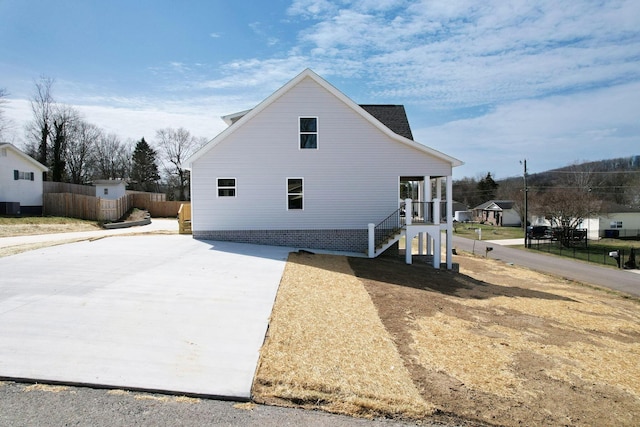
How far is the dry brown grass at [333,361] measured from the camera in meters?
4.54

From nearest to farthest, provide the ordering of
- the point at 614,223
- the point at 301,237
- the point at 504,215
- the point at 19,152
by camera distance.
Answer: the point at 301,237 < the point at 19,152 < the point at 614,223 < the point at 504,215

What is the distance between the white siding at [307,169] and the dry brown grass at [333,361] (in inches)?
302

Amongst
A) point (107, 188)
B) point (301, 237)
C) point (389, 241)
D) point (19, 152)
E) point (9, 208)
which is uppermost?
point (19, 152)

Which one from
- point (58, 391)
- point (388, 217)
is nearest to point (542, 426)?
point (58, 391)

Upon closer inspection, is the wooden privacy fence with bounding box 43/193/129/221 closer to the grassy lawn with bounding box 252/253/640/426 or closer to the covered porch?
the covered porch

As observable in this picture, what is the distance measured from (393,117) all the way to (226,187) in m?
9.20

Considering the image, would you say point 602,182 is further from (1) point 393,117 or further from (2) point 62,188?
(2) point 62,188

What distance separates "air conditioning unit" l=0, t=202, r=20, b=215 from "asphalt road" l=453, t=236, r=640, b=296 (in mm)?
36308

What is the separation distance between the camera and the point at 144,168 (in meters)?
59.8

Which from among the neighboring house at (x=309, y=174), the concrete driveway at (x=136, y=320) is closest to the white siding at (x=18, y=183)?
the neighboring house at (x=309, y=174)

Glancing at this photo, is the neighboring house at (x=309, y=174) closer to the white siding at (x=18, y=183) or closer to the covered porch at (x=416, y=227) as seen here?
the covered porch at (x=416, y=227)

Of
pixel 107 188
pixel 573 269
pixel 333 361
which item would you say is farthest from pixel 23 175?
pixel 573 269

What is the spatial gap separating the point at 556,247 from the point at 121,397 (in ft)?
133

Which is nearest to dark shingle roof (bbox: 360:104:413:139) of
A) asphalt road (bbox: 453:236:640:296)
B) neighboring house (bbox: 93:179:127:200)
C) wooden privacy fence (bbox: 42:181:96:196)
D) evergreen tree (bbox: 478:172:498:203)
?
asphalt road (bbox: 453:236:640:296)
